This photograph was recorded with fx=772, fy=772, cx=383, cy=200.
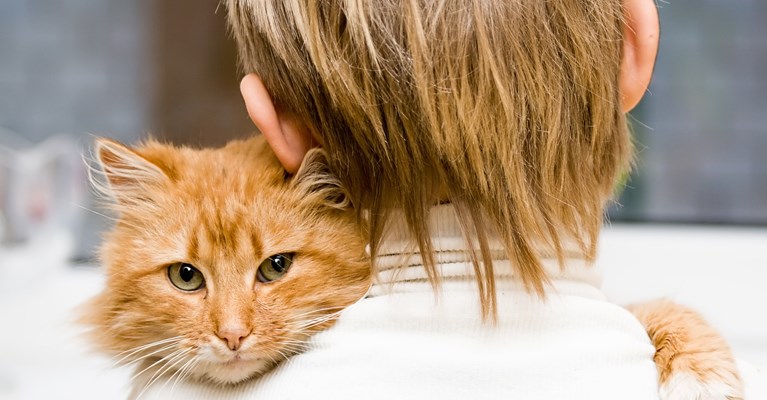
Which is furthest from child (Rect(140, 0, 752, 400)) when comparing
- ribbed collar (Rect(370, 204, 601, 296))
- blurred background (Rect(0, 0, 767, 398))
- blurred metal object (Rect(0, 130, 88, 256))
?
blurred metal object (Rect(0, 130, 88, 256))

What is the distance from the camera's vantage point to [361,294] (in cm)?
105

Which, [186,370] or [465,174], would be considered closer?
[465,174]

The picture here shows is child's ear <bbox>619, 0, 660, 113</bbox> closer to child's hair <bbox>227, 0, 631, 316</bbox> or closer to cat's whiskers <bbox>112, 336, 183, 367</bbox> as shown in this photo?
child's hair <bbox>227, 0, 631, 316</bbox>

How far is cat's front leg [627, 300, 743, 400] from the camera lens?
95 cm

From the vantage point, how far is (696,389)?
0.95 metres

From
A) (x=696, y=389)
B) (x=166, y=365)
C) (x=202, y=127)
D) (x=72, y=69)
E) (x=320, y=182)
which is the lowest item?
(x=696, y=389)

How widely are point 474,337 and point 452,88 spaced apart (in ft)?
0.98

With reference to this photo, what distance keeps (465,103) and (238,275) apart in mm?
373

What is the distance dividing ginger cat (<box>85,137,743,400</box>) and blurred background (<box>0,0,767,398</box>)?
955mm

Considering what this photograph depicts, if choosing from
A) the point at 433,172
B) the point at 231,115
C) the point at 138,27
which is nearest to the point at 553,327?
the point at 433,172

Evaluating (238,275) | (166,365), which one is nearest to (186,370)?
(166,365)

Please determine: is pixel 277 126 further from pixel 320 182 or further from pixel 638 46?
pixel 638 46

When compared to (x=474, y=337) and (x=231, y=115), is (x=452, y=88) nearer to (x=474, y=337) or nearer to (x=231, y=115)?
(x=474, y=337)

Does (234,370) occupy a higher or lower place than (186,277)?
lower
